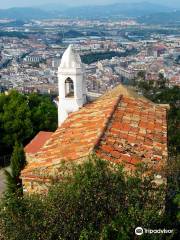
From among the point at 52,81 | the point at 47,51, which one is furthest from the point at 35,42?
the point at 52,81

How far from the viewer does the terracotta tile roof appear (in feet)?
34.8

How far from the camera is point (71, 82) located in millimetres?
16875

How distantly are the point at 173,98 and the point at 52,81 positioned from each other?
81398 millimetres

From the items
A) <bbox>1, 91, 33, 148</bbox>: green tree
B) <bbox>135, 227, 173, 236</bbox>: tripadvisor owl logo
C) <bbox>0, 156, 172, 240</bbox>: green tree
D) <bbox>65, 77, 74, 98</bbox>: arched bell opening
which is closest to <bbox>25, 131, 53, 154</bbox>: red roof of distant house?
<bbox>65, 77, 74, 98</bbox>: arched bell opening

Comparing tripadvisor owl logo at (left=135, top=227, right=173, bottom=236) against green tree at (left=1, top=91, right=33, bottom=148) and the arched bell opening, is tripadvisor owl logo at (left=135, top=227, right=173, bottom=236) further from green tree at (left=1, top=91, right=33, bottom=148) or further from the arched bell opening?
green tree at (left=1, top=91, right=33, bottom=148)

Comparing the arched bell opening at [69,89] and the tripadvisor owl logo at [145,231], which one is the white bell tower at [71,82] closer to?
the arched bell opening at [69,89]

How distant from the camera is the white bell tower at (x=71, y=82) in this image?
53.6ft

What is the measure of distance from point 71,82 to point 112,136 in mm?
5534

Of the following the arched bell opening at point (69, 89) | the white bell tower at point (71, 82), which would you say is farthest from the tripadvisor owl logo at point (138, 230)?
the arched bell opening at point (69, 89)

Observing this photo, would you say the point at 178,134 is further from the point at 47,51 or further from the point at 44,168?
the point at 47,51

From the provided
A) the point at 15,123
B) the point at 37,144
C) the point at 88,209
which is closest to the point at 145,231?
the point at 88,209

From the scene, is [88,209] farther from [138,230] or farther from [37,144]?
[37,144]

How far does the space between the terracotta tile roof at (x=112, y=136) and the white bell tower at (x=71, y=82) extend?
1.83 feet

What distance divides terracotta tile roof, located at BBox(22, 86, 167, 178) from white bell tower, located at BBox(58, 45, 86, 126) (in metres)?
0.56
